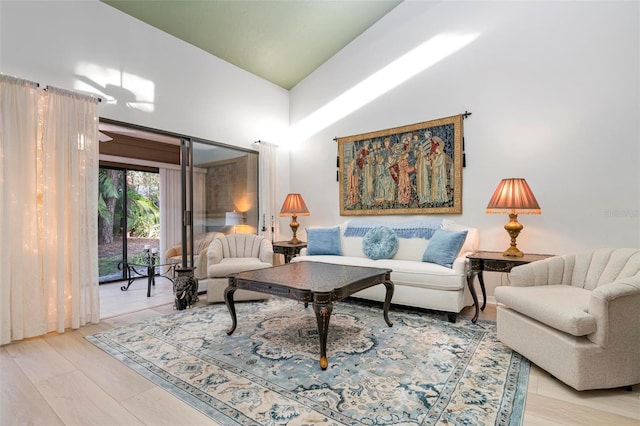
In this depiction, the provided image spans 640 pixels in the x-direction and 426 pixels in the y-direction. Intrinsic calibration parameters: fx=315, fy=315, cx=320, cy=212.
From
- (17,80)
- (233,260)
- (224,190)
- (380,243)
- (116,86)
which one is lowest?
(233,260)

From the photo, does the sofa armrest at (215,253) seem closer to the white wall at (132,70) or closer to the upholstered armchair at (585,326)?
the white wall at (132,70)

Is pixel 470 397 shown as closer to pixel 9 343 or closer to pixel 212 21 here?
pixel 9 343

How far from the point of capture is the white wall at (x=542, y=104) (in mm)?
2918

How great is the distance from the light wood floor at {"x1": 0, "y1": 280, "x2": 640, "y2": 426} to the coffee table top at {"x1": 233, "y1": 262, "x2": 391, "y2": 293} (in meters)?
0.96

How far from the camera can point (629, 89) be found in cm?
288

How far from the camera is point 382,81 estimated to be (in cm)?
443

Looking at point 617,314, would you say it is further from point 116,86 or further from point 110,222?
point 110,222

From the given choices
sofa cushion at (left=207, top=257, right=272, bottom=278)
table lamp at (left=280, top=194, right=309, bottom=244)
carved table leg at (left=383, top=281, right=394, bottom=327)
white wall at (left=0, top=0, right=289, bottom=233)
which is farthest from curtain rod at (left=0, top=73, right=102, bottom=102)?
carved table leg at (left=383, top=281, right=394, bottom=327)

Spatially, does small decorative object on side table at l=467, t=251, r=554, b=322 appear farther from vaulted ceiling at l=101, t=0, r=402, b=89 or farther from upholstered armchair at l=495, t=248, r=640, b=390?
vaulted ceiling at l=101, t=0, r=402, b=89

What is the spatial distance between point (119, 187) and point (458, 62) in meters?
5.75

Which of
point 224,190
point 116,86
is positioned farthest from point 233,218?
point 116,86

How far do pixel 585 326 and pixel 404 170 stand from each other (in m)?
2.75

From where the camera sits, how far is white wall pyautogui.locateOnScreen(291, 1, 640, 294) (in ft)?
9.57

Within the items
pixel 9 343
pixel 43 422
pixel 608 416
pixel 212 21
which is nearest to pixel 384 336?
pixel 608 416
